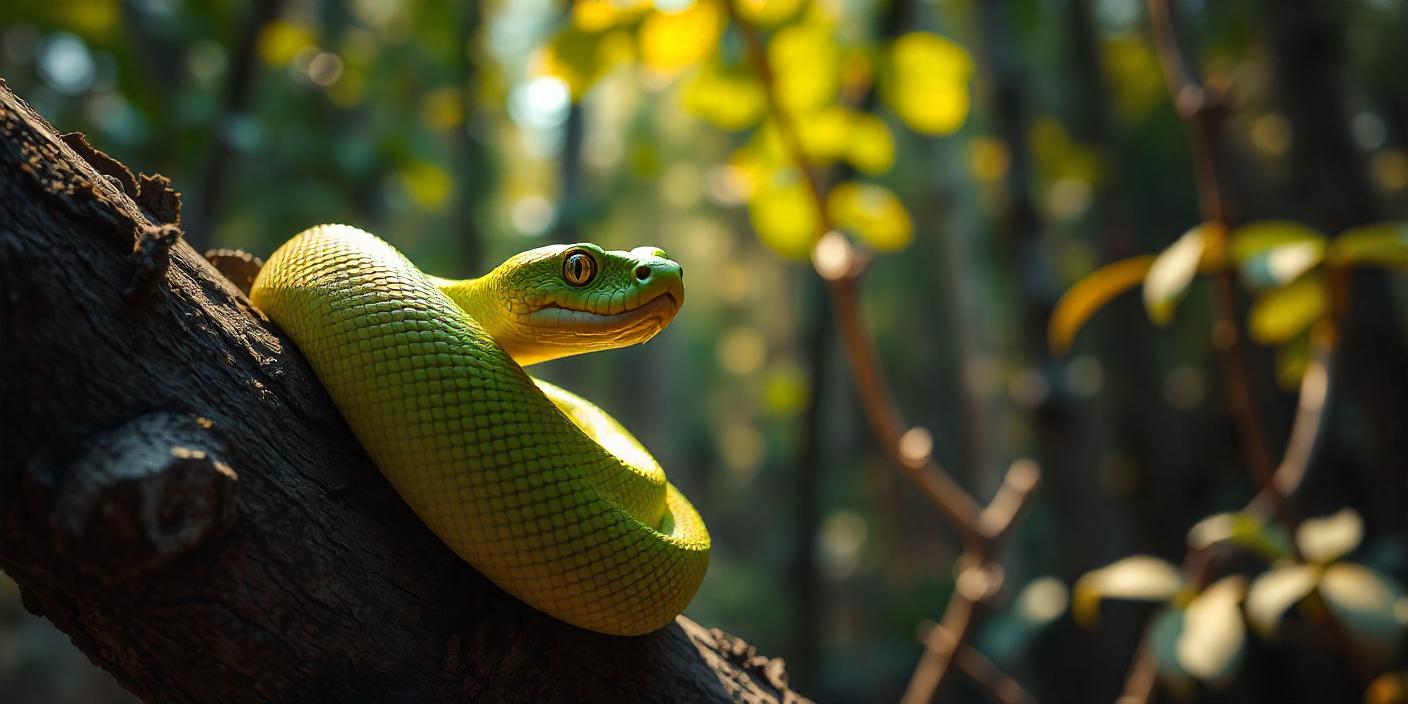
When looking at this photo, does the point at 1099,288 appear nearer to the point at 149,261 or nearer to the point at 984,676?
the point at 984,676

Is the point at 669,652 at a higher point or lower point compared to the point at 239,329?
lower

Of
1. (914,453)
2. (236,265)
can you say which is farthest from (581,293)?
(914,453)

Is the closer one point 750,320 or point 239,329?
point 239,329

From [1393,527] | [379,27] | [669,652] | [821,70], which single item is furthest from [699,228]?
[669,652]

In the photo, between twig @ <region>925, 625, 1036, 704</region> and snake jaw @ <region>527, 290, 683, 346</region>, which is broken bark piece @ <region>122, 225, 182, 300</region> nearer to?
snake jaw @ <region>527, 290, 683, 346</region>

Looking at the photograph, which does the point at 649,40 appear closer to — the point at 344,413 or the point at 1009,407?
the point at 344,413

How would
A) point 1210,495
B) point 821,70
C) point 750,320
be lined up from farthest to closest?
1. point 750,320
2. point 1210,495
3. point 821,70

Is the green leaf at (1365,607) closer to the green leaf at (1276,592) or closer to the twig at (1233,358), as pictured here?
the green leaf at (1276,592)

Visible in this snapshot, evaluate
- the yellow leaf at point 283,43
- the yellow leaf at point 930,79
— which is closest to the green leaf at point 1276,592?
the yellow leaf at point 930,79
